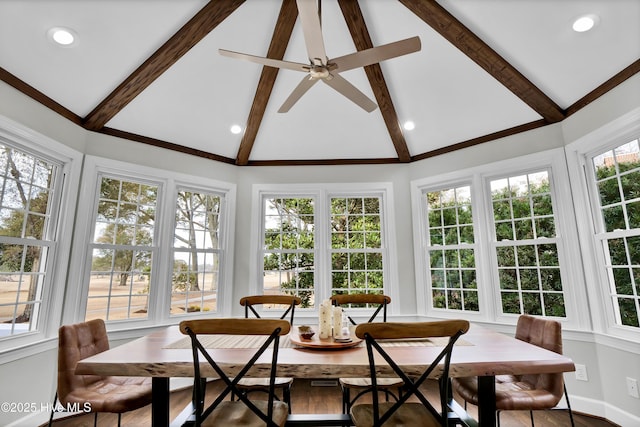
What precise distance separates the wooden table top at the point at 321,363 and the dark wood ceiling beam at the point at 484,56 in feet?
8.01

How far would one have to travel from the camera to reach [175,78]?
3.24 metres

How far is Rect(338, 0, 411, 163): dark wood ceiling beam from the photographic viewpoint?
2.79 meters

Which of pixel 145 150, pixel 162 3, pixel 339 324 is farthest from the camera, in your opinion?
pixel 145 150

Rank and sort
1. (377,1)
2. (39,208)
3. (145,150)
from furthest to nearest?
(145,150)
(39,208)
(377,1)

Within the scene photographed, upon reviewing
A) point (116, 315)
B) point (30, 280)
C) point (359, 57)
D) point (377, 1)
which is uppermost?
point (377, 1)

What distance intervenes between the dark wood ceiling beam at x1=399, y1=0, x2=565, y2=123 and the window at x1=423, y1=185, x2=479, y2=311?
1.12m

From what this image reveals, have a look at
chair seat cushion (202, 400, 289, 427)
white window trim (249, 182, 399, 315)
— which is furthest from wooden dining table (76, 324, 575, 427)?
white window trim (249, 182, 399, 315)

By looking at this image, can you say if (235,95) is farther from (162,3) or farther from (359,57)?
(359,57)

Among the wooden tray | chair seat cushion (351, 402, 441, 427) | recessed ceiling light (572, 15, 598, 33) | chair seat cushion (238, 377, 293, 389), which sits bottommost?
chair seat cushion (238, 377, 293, 389)

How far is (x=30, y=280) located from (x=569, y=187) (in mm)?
4986

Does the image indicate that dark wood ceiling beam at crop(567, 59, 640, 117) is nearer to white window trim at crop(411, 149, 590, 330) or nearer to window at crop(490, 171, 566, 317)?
white window trim at crop(411, 149, 590, 330)

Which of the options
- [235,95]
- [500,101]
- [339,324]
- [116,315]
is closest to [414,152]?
[500,101]

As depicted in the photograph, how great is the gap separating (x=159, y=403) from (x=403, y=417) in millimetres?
1277

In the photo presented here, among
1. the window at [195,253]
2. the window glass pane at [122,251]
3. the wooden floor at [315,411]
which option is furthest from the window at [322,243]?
the window glass pane at [122,251]
